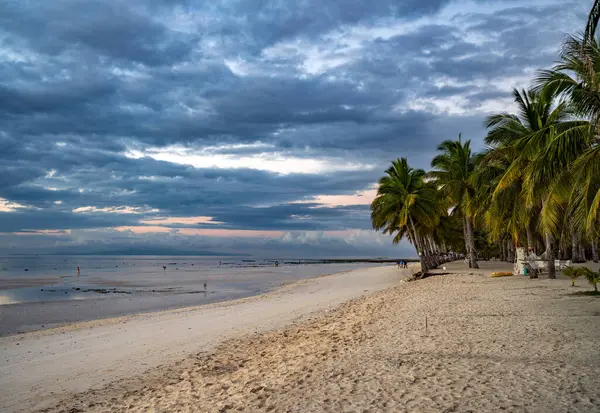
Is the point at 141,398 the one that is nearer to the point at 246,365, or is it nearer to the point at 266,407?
the point at 246,365

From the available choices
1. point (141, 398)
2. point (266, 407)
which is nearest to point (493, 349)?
point (266, 407)

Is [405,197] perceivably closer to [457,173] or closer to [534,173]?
[457,173]

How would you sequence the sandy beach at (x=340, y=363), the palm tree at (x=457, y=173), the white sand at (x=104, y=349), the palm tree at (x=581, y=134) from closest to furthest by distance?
the sandy beach at (x=340, y=363)
the white sand at (x=104, y=349)
the palm tree at (x=581, y=134)
the palm tree at (x=457, y=173)

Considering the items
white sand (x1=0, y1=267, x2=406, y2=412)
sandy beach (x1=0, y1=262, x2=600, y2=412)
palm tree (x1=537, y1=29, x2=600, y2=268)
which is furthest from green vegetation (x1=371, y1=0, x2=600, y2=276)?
white sand (x1=0, y1=267, x2=406, y2=412)

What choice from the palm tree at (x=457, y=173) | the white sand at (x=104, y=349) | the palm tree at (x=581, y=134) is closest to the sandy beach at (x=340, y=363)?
the white sand at (x=104, y=349)

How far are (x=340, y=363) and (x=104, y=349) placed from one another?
671 centimetres

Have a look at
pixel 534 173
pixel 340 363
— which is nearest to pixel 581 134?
pixel 534 173

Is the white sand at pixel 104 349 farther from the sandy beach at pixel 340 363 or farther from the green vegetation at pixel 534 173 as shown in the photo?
the green vegetation at pixel 534 173

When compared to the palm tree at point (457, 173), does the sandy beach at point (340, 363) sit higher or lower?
lower

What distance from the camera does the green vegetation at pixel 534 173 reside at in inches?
427

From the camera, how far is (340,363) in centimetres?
711

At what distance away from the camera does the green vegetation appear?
10.8 m

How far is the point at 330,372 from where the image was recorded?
6617 millimetres

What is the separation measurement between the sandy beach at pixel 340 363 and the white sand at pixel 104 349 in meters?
0.05
